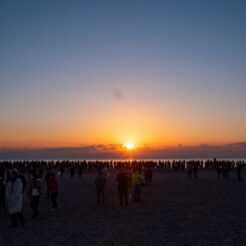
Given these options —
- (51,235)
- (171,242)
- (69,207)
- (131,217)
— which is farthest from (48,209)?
(171,242)

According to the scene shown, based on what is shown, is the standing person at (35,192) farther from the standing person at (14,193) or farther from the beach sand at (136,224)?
the standing person at (14,193)

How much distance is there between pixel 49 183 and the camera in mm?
18297

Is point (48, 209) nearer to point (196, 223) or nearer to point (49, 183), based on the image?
point (49, 183)

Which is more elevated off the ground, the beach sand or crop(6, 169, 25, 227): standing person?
crop(6, 169, 25, 227): standing person

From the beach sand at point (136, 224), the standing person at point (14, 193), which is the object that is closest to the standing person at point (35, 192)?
the beach sand at point (136, 224)

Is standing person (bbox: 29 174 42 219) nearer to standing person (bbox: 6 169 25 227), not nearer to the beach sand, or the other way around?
the beach sand

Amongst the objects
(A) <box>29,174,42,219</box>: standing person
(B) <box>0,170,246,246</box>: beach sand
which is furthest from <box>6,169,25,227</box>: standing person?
(A) <box>29,174,42,219</box>: standing person

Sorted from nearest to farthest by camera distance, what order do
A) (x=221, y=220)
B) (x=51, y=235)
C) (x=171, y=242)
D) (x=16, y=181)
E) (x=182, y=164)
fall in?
(x=171, y=242)
(x=51, y=235)
(x=16, y=181)
(x=221, y=220)
(x=182, y=164)

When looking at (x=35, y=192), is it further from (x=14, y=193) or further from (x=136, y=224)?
(x=136, y=224)

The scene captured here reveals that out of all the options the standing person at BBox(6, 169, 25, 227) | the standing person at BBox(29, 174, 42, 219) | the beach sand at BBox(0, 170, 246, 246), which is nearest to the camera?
the beach sand at BBox(0, 170, 246, 246)

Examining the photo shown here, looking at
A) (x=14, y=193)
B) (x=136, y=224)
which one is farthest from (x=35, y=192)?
(x=136, y=224)

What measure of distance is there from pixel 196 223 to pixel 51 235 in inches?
173

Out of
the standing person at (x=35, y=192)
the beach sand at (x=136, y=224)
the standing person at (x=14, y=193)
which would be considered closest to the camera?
the beach sand at (x=136, y=224)

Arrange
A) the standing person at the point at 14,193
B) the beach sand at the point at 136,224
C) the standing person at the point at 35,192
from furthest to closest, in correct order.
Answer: the standing person at the point at 35,192 → the standing person at the point at 14,193 → the beach sand at the point at 136,224
